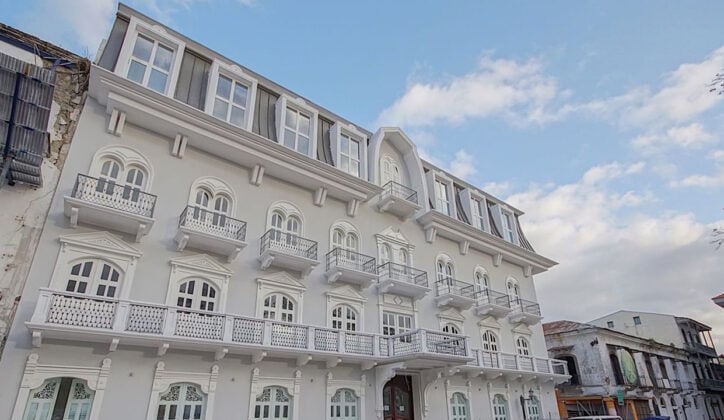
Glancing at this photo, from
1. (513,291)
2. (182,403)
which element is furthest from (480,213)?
(182,403)

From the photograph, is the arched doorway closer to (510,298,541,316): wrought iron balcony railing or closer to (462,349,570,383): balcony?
(462,349,570,383): balcony

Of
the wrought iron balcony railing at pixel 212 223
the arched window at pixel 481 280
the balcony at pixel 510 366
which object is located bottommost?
the balcony at pixel 510 366

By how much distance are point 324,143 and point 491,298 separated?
1159 cm

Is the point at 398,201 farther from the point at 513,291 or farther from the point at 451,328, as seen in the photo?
the point at 513,291

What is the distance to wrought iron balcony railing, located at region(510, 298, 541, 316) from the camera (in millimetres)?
21609

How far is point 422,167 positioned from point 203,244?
1144 centimetres

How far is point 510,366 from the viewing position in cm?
1908

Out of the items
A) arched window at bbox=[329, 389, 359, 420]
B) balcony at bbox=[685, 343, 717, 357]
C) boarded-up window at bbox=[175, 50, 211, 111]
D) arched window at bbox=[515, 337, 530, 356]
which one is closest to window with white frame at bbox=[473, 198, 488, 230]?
arched window at bbox=[515, 337, 530, 356]

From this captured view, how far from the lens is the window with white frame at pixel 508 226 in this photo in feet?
78.5

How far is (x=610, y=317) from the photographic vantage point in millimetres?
42406

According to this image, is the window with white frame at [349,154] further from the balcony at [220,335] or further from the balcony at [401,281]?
the balcony at [220,335]

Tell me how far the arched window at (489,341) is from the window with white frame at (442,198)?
618cm

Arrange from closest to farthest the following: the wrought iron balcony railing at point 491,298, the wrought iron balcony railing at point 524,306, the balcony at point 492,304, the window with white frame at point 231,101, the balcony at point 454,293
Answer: the window with white frame at point 231,101, the balcony at point 454,293, the balcony at point 492,304, the wrought iron balcony railing at point 491,298, the wrought iron balcony railing at point 524,306

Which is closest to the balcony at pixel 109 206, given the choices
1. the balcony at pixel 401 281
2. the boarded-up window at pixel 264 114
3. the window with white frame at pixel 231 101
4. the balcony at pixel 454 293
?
the window with white frame at pixel 231 101
